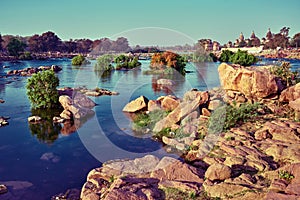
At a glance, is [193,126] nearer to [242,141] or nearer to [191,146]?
[191,146]

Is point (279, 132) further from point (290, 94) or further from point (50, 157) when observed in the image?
point (50, 157)

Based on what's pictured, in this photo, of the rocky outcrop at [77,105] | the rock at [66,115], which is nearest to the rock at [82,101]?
the rocky outcrop at [77,105]

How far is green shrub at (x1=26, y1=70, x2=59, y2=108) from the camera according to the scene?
15812 mm

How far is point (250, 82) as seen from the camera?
12.3 metres

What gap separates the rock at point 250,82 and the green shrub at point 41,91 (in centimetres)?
927

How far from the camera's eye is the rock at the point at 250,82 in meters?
12.1

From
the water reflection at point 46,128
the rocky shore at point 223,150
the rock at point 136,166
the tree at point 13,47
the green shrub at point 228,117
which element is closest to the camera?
the rocky shore at point 223,150

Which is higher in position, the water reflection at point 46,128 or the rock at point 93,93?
the rock at point 93,93

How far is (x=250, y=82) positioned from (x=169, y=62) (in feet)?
68.9

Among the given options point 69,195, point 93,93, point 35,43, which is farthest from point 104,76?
point 35,43

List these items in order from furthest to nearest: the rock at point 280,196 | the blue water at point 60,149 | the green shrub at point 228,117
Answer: the green shrub at point 228,117 → the blue water at point 60,149 → the rock at point 280,196

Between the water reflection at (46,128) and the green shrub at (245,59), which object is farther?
the green shrub at (245,59)

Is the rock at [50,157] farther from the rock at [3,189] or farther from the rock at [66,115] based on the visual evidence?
the rock at [66,115]

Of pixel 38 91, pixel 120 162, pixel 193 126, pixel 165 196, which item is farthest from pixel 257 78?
pixel 38 91
